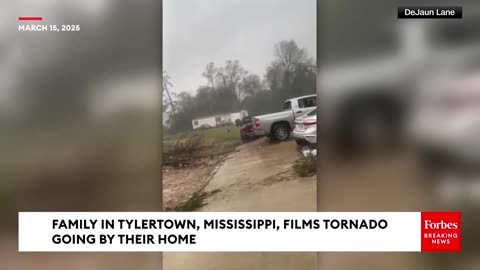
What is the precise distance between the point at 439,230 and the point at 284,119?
1264mm

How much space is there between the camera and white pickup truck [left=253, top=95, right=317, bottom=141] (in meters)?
2.20

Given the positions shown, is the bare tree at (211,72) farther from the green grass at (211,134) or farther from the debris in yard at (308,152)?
the debris in yard at (308,152)

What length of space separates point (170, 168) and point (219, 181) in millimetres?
336

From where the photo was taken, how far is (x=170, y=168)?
2.22 meters

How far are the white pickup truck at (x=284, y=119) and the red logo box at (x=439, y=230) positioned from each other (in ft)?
3.46

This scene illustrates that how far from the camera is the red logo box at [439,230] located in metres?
2.22

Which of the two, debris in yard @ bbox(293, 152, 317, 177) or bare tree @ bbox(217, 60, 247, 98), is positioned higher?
bare tree @ bbox(217, 60, 247, 98)

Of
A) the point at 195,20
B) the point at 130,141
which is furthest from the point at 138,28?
the point at 130,141

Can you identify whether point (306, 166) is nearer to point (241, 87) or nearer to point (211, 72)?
point (241, 87)

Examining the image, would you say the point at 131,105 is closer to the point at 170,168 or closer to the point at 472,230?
the point at 170,168

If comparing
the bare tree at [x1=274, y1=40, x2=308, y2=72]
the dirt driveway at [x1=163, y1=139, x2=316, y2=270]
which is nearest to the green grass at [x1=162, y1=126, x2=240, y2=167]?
the dirt driveway at [x1=163, y1=139, x2=316, y2=270]

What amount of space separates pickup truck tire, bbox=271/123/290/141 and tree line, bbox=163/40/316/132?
4.7 inches

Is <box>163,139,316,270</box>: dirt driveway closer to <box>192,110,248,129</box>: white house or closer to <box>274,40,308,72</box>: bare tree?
<box>192,110,248,129</box>: white house

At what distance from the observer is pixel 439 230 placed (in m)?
2.22
